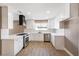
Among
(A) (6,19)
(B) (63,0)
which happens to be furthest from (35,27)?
(B) (63,0)

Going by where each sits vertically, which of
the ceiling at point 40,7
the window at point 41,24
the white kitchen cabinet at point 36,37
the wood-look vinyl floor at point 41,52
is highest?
the ceiling at point 40,7

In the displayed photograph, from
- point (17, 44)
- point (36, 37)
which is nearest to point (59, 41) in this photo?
point (17, 44)

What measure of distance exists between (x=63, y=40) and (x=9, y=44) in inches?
113

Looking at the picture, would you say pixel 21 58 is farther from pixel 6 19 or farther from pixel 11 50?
pixel 6 19

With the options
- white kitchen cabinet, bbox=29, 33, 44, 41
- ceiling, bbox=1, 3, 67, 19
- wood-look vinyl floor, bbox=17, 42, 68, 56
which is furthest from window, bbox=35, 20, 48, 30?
wood-look vinyl floor, bbox=17, 42, 68, 56

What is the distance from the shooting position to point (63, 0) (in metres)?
1.14

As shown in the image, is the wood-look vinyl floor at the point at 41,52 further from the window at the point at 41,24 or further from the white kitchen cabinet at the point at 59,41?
the window at the point at 41,24

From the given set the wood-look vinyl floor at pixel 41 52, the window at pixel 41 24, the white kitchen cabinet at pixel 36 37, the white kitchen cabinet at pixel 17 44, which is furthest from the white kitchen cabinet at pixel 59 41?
the window at pixel 41 24

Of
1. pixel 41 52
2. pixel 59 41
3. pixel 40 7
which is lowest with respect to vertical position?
pixel 41 52

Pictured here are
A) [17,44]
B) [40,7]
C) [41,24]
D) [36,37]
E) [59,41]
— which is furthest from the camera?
[41,24]

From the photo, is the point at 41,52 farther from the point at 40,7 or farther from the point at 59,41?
the point at 40,7

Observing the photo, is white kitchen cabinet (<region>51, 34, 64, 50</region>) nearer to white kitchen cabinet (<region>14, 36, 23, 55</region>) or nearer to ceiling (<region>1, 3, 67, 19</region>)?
ceiling (<region>1, 3, 67, 19</region>)

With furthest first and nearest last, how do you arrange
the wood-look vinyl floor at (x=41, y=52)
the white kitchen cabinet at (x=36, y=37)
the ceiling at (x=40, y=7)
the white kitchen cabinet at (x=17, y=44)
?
the white kitchen cabinet at (x=36, y=37)
the wood-look vinyl floor at (x=41, y=52)
the white kitchen cabinet at (x=17, y=44)
the ceiling at (x=40, y=7)

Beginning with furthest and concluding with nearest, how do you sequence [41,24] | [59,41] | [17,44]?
[41,24] < [59,41] < [17,44]
